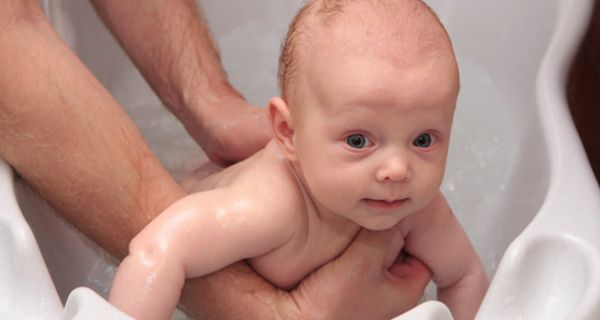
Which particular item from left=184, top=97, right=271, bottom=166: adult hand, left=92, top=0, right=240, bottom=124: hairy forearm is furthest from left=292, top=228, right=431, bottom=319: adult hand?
left=92, top=0, right=240, bottom=124: hairy forearm

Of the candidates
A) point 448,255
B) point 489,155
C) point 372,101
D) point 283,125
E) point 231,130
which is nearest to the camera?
point 372,101

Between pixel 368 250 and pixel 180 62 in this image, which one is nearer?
pixel 368 250

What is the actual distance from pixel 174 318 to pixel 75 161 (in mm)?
281

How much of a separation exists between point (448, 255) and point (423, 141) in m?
0.23

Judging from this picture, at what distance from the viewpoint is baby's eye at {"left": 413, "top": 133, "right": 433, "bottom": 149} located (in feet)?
3.37

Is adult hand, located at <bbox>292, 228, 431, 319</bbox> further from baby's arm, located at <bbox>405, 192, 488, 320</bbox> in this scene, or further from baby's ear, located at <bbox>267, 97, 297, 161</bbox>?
baby's ear, located at <bbox>267, 97, 297, 161</bbox>

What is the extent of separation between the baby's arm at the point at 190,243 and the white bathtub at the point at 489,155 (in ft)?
0.25

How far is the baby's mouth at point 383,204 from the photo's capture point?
1.05m

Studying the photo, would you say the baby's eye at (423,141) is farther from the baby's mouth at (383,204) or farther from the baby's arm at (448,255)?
the baby's arm at (448,255)

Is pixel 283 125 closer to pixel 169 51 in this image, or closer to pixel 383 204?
pixel 383 204

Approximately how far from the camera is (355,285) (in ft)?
3.84

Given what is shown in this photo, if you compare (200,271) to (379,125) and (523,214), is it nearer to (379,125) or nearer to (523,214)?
(379,125)

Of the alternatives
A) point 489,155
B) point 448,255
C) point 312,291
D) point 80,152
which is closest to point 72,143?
A: point 80,152

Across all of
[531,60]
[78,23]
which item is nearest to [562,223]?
[531,60]
